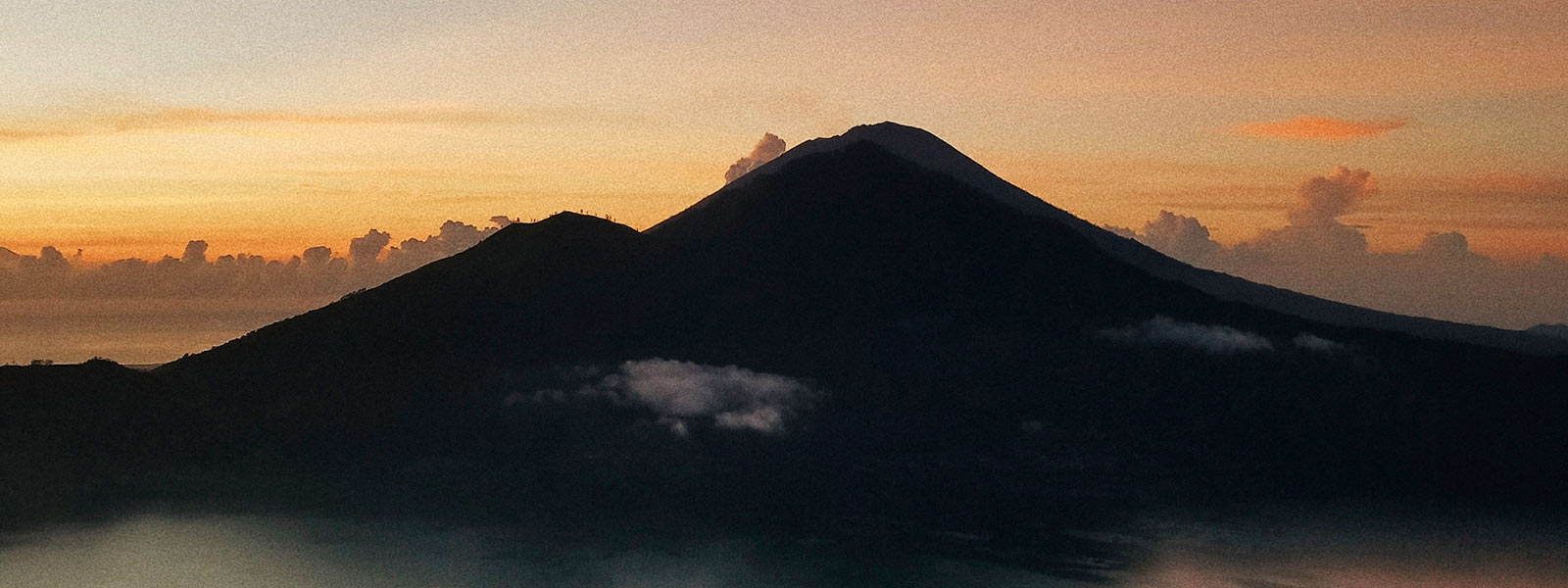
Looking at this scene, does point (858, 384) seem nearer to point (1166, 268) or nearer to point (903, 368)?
point (903, 368)

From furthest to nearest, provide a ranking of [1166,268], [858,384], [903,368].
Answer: [1166,268], [858,384], [903,368]

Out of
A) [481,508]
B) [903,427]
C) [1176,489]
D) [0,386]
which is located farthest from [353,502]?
[1176,489]

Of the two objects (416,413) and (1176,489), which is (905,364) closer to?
(1176,489)

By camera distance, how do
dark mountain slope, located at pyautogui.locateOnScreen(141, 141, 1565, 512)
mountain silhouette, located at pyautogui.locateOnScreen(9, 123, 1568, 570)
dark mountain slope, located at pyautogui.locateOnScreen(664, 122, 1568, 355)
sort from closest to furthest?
mountain silhouette, located at pyautogui.locateOnScreen(9, 123, 1568, 570), dark mountain slope, located at pyautogui.locateOnScreen(141, 141, 1565, 512), dark mountain slope, located at pyautogui.locateOnScreen(664, 122, 1568, 355)

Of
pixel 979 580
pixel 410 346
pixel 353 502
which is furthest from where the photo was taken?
pixel 410 346

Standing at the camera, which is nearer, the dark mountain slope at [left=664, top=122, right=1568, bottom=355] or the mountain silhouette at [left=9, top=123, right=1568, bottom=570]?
the mountain silhouette at [left=9, top=123, right=1568, bottom=570]

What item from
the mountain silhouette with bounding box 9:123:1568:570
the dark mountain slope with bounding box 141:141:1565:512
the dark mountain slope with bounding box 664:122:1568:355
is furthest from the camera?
the dark mountain slope with bounding box 664:122:1568:355

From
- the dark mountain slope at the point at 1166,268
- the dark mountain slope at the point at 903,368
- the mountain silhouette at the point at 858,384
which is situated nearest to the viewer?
the mountain silhouette at the point at 858,384

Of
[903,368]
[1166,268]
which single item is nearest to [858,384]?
[903,368]
